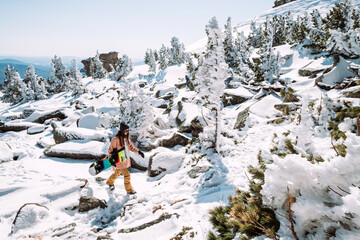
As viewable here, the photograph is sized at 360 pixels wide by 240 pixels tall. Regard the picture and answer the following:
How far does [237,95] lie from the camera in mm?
15828

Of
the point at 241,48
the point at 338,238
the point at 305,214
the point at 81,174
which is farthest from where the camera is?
the point at 241,48

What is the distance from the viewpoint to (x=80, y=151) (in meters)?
9.97

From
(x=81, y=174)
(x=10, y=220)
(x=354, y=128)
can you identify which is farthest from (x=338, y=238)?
(x=81, y=174)

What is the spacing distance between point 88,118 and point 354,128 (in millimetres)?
17530

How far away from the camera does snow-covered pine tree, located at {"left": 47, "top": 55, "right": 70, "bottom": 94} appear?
58.1 metres

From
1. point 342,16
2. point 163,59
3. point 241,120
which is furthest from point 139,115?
point 163,59

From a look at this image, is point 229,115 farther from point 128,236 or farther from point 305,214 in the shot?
point 305,214

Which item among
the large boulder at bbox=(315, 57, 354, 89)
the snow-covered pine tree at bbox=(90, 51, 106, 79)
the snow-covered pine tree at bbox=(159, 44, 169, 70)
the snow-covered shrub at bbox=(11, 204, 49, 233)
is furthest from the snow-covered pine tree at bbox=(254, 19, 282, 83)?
the snow-covered pine tree at bbox=(90, 51, 106, 79)

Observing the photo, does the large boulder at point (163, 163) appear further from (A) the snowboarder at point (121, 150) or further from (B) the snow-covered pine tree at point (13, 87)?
(B) the snow-covered pine tree at point (13, 87)

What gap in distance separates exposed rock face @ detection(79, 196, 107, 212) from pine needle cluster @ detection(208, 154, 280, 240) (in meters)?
4.23

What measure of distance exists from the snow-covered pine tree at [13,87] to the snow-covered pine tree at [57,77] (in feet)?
31.2

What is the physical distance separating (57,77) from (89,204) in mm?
68800

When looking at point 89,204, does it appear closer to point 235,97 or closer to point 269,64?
point 235,97

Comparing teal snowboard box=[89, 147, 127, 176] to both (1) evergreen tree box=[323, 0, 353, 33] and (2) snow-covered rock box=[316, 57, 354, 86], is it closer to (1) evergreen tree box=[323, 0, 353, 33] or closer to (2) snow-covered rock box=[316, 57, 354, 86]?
(2) snow-covered rock box=[316, 57, 354, 86]
